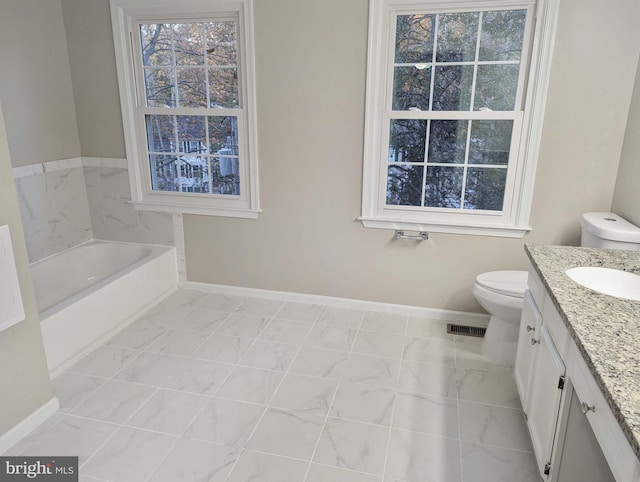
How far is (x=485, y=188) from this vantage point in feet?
9.84

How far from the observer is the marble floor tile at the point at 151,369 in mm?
2518

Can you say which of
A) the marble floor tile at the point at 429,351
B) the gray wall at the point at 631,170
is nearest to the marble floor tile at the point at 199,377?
the marble floor tile at the point at 429,351

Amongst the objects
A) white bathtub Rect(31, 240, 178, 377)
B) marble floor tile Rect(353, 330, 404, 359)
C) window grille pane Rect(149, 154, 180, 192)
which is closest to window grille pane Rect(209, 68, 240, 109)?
window grille pane Rect(149, 154, 180, 192)

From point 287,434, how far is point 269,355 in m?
0.69

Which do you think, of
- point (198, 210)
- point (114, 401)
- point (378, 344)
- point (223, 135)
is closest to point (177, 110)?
Answer: point (223, 135)

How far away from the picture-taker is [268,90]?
3.12 meters

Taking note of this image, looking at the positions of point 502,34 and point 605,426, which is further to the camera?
point 502,34

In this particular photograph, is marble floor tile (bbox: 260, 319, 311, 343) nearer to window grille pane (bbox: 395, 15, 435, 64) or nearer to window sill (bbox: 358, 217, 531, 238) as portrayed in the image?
window sill (bbox: 358, 217, 531, 238)

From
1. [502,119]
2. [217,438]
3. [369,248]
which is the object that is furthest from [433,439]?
[502,119]

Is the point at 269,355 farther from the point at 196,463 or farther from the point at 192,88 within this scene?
the point at 192,88

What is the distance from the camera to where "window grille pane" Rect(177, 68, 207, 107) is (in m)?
3.26

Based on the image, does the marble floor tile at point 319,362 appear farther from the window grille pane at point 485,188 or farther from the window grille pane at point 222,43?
the window grille pane at point 222,43

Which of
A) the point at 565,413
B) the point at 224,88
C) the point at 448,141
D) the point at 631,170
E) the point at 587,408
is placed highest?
the point at 224,88

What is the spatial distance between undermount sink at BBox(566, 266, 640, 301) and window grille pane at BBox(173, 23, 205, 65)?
269 cm
